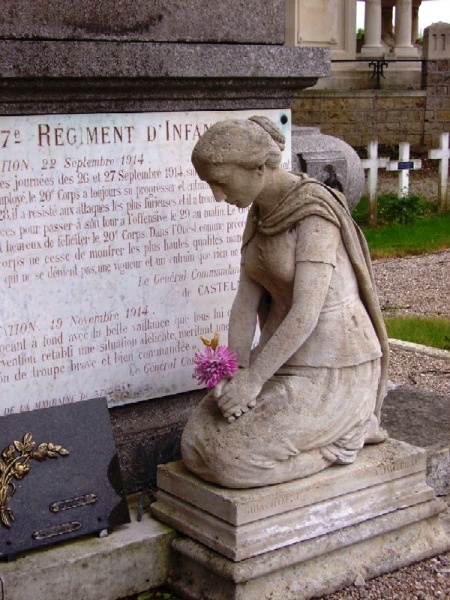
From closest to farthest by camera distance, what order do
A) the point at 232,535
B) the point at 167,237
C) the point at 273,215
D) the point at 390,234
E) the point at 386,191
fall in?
the point at 232,535
the point at 273,215
the point at 167,237
the point at 390,234
the point at 386,191

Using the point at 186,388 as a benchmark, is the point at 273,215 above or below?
above

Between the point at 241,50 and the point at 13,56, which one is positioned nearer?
the point at 13,56

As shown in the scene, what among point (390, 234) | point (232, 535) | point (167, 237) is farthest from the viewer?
point (390, 234)

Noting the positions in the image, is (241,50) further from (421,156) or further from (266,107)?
(421,156)

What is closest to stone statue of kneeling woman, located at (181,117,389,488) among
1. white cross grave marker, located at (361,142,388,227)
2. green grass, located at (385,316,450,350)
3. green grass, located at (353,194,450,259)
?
green grass, located at (385,316,450,350)

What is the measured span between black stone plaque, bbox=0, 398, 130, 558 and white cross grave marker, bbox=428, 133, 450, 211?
31.6ft

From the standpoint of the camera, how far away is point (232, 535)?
345 cm

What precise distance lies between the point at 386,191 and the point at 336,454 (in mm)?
11037

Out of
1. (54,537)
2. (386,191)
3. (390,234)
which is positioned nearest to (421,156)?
(386,191)

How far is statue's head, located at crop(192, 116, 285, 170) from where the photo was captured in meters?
3.50

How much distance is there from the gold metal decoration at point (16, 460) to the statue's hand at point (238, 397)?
607 mm

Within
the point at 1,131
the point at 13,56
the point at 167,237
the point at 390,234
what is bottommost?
the point at 390,234

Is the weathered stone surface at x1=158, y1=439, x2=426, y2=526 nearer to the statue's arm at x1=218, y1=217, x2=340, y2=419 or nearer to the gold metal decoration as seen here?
the statue's arm at x1=218, y1=217, x2=340, y2=419

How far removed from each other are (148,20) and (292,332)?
4.82ft
